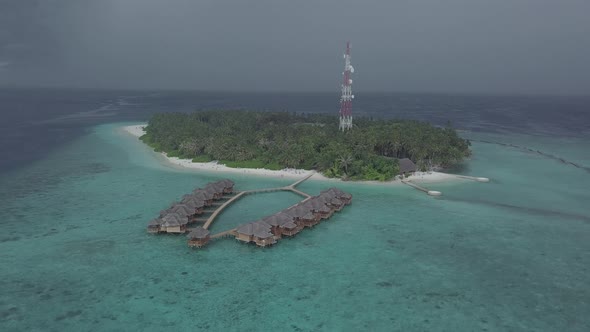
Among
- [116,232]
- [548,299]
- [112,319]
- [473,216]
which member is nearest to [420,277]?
[548,299]

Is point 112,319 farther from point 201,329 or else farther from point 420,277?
point 420,277

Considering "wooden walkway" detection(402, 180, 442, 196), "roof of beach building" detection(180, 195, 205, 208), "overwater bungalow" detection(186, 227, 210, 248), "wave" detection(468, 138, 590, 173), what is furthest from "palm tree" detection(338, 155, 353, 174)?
"wave" detection(468, 138, 590, 173)

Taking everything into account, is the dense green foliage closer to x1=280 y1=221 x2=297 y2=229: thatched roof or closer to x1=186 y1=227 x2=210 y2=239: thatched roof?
x1=280 y1=221 x2=297 y2=229: thatched roof

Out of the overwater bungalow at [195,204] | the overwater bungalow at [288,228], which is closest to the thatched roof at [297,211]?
the overwater bungalow at [288,228]

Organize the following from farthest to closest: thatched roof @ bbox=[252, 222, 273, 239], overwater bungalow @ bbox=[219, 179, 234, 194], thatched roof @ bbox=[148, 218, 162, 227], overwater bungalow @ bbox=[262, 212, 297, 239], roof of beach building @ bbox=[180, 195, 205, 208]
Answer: overwater bungalow @ bbox=[219, 179, 234, 194]
roof of beach building @ bbox=[180, 195, 205, 208]
thatched roof @ bbox=[148, 218, 162, 227]
overwater bungalow @ bbox=[262, 212, 297, 239]
thatched roof @ bbox=[252, 222, 273, 239]

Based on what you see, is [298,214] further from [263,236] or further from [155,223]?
[155,223]
